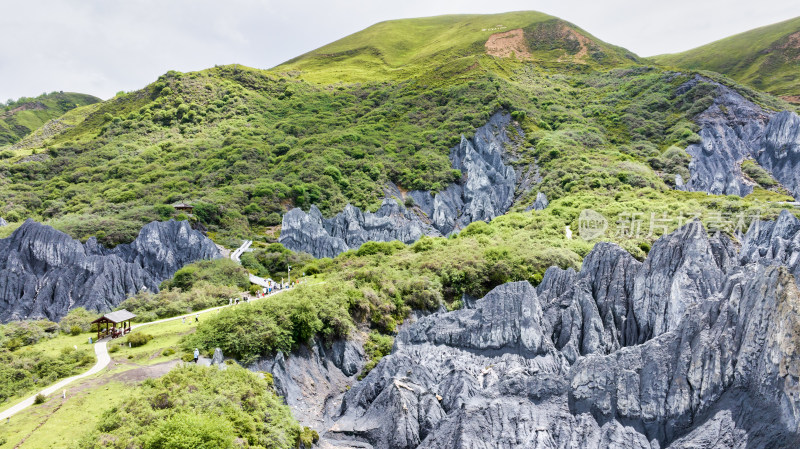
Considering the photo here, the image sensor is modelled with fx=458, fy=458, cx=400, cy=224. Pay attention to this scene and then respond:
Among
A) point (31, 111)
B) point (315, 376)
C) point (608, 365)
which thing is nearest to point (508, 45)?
point (315, 376)

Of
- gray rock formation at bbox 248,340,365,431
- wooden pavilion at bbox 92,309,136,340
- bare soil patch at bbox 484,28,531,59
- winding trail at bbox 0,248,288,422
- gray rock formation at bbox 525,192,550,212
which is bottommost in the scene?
gray rock formation at bbox 248,340,365,431

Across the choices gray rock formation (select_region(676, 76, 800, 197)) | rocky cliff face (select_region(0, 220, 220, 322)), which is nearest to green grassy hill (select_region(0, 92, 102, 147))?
rocky cliff face (select_region(0, 220, 220, 322))

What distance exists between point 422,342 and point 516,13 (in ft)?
620

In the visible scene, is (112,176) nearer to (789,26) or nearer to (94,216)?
(94,216)

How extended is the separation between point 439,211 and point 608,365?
60429mm

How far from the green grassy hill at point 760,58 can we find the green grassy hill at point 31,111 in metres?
215

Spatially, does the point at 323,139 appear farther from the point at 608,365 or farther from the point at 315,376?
the point at 608,365

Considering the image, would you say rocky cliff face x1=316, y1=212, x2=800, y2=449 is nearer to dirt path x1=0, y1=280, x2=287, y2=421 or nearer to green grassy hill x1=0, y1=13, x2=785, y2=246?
dirt path x1=0, y1=280, x2=287, y2=421

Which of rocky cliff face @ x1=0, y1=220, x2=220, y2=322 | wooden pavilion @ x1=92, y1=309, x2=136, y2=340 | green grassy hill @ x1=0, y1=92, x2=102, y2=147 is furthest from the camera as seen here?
green grassy hill @ x1=0, y1=92, x2=102, y2=147

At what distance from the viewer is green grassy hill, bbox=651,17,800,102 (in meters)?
123

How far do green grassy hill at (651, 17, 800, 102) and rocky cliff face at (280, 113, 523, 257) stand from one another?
7784 cm

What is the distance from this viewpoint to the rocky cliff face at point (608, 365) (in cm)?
1798

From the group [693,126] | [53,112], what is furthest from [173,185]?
[53,112]

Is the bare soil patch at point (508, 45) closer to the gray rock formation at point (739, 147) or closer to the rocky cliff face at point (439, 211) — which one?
the rocky cliff face at point (439, 211)
